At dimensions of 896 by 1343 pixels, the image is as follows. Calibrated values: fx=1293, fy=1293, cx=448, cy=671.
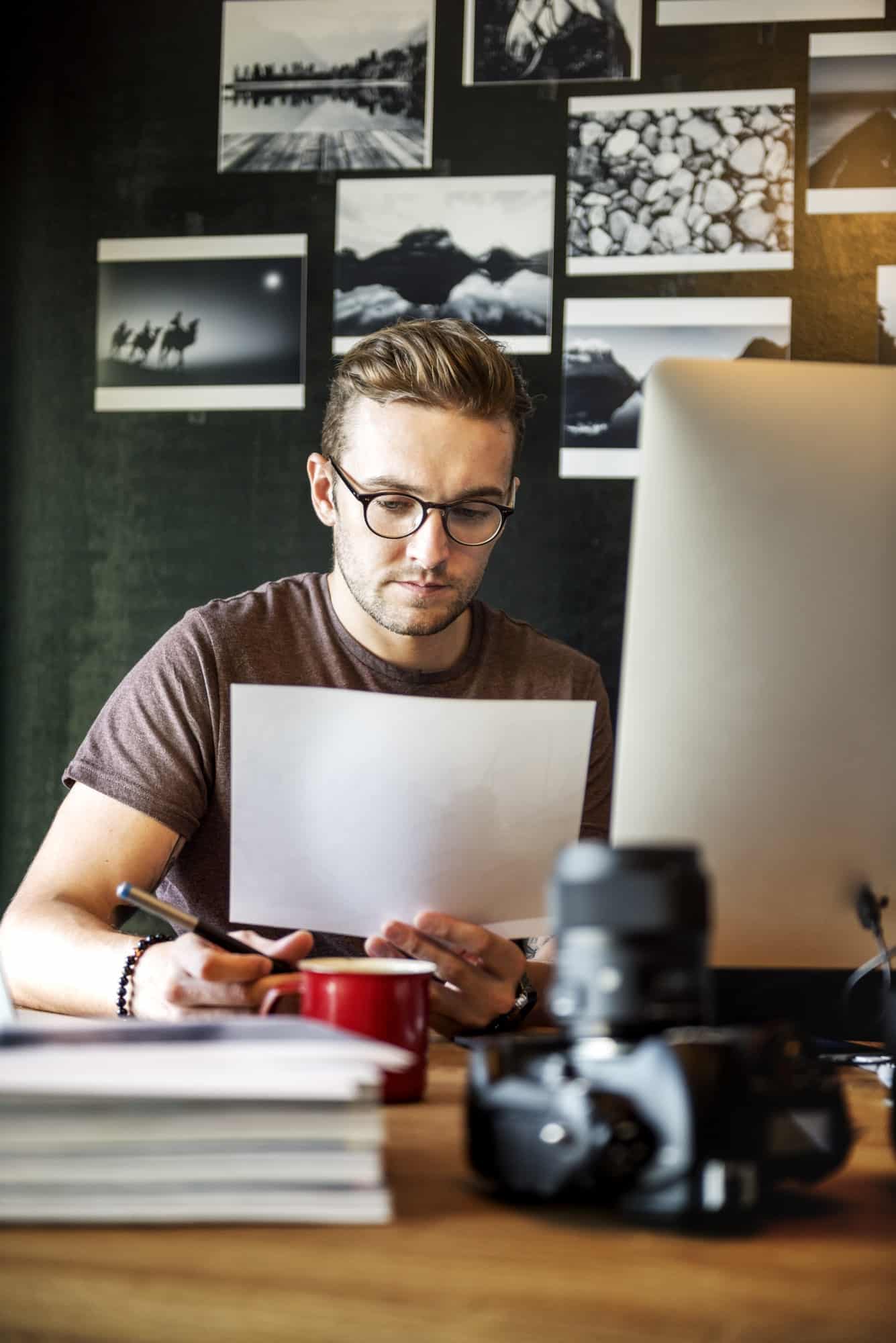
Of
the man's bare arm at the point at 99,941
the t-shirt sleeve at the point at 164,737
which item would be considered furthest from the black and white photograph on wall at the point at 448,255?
the man's bare arm at the point at 99,941

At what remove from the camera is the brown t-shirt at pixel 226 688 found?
5.17 feet

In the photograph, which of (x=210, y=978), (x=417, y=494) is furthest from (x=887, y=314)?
(x=210, y=978)

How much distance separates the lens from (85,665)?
89.4 inches

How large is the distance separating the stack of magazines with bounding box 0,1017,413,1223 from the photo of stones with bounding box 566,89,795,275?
5.99 feet

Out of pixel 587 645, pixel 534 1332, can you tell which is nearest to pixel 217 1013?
pixel 534 1332

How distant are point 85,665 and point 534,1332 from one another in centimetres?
193

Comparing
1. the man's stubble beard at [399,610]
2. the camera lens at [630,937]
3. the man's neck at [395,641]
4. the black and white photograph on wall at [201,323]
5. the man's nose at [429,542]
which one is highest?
the black and white photograph on wall at [201,323]

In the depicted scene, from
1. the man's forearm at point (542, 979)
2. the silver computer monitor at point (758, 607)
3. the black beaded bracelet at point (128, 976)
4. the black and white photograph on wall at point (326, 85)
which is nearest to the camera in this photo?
the silver computer monitor at point (758, 607)

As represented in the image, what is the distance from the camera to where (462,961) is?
1.16 m

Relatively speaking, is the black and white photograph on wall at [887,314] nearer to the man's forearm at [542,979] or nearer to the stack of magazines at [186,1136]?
the man's forearm at [542,979]

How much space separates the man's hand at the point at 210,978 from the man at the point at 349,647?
29 centimetres

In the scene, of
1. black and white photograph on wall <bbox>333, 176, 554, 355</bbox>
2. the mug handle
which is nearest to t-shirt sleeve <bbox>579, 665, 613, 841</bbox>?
black and white photograph on wall <bbox>333, 176, 554, 355</bbox>

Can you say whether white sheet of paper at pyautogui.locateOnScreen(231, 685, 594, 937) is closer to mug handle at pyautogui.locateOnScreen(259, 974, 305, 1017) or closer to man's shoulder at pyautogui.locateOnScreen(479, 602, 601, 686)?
mug handle at pyautogui.locateOnScreen(259, 974, 305, 1017)

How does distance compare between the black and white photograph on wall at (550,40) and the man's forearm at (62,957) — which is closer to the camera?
the man's forearm at (62,957)
